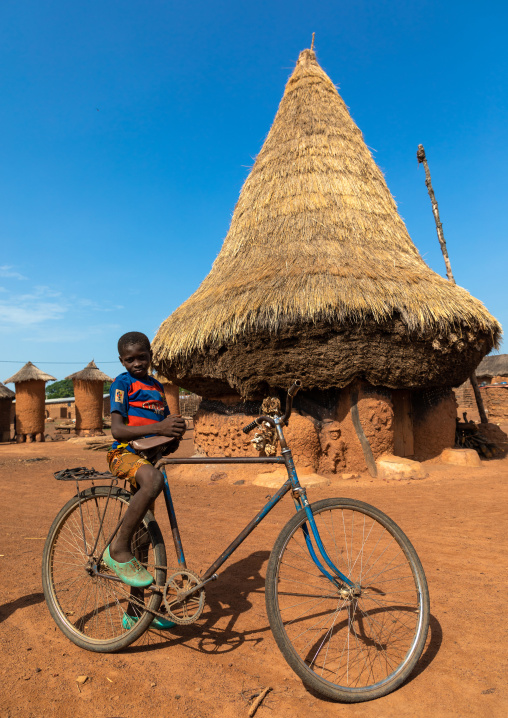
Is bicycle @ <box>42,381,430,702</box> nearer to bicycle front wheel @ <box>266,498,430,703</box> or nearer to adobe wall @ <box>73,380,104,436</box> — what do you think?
bicycle front wheel @ <box>266,498,430,703</box>

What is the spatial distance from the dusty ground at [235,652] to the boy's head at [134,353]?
131 cm

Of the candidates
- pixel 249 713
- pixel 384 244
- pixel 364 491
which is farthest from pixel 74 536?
pixel 384 244

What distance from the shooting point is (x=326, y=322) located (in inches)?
259

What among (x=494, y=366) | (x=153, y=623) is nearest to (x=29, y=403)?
(x=153, y=623)

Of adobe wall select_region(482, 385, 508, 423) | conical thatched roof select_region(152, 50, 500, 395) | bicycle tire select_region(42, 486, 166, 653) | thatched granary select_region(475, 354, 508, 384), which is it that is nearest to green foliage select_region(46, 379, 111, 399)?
thatched granary select_region(475, 354, 508, 384)

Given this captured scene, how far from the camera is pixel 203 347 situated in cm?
724

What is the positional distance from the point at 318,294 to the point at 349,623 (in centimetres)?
511

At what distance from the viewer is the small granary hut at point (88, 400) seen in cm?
1725

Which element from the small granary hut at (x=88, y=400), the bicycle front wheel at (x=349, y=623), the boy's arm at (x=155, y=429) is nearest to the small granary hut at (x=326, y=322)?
the bicycle front wheel at (x=349, y=623)

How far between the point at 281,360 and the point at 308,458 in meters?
1.48

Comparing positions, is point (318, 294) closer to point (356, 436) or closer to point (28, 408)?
point (356, 436)

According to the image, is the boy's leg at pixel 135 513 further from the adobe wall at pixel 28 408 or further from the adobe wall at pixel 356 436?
the adobe wall at pixel 28 408

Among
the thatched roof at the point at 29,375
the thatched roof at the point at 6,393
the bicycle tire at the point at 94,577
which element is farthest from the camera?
the thatched roof at the point at 6,393

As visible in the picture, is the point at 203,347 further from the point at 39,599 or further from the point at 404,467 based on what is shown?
the point at 39,599
